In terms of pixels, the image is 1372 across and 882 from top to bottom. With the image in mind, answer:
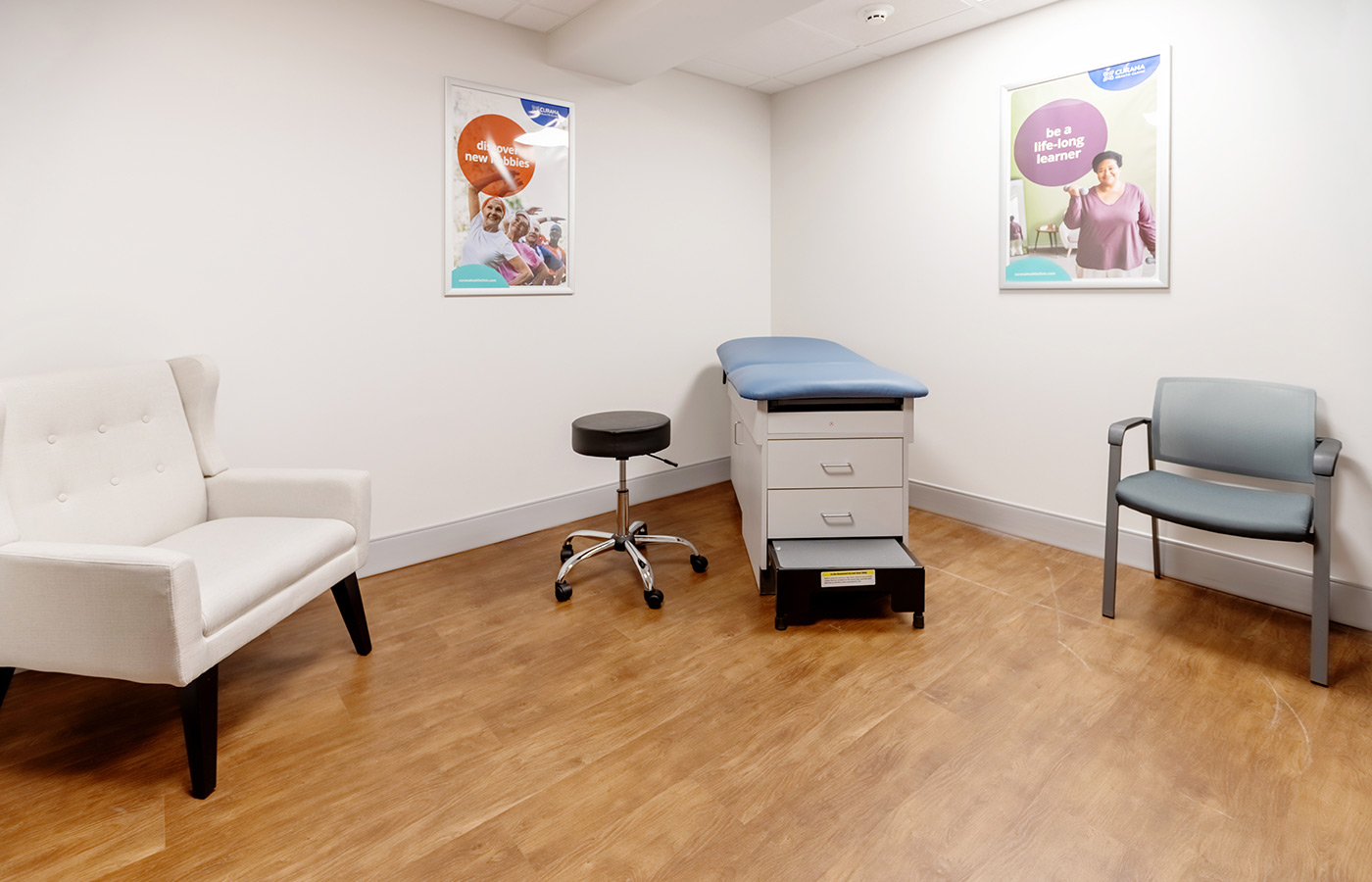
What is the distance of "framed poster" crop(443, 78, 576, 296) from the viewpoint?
124 inches

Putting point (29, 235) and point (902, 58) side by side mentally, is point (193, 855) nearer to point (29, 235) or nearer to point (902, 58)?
point (29, 235)

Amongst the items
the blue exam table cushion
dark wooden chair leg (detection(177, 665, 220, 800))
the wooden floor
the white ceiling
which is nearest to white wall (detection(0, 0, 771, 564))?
the white ceiling

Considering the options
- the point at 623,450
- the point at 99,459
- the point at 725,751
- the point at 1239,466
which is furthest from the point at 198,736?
the point at 1239,466

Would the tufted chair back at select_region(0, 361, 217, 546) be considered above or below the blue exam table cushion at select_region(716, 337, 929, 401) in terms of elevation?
below

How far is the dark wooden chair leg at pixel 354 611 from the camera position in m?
2.32

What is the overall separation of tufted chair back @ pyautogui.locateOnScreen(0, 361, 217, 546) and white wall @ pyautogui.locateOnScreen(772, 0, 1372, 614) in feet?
10.6

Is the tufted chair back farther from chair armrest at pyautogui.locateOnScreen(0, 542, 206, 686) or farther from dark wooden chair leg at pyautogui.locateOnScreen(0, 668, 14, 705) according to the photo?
dark wooden chair leg at pyautogui.locateOnScreen(0, 668, 14, 705)

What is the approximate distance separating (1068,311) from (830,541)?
156cm

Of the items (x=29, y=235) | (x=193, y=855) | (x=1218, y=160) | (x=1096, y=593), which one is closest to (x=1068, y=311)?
(x=1218, y=160)

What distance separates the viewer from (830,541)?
2717mm

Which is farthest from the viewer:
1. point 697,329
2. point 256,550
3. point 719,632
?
point 697,329

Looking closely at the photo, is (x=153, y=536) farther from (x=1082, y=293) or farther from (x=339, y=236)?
(x=1082, y=293)

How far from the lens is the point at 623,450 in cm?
275

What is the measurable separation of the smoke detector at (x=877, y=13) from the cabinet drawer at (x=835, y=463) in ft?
6.34
